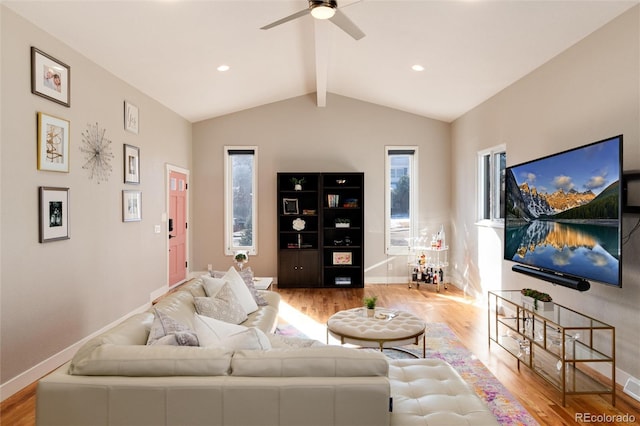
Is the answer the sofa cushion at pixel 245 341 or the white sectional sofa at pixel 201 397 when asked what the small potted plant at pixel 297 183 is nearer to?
the sofa cushion at pixel 245 341

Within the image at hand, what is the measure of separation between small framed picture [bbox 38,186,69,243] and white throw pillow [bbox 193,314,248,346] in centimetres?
202

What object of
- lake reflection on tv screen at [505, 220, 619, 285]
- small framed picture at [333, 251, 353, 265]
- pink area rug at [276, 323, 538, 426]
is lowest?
pink area rug at [276, 323, 538, 426]

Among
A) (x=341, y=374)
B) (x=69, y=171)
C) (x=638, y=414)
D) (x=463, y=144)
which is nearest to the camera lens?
(x=341, y=374)

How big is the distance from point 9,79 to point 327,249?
4.87 metres

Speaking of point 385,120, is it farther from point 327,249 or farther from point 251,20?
point 251,20

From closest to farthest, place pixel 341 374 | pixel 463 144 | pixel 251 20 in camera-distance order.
Result: pixel 341 374
pixel 251 20
pixel 463 144

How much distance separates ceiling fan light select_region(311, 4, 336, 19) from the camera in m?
2.83

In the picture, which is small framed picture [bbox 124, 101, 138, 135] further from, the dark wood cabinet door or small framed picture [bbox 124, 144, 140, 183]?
the dark wood cabinet door

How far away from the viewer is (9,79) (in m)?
2.90

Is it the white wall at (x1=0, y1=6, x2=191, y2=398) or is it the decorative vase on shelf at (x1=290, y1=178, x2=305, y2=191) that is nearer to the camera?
the white wall at (x1=0, y1=6, x2=191, y2=398)

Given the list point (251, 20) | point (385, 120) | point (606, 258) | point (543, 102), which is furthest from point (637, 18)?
point (385, 120)

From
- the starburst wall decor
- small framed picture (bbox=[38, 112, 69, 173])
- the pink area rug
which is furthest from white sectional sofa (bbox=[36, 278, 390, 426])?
the starburst wall decor

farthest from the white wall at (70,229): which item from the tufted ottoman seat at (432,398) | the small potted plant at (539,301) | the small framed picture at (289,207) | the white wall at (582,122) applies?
the white wall at (582,122)

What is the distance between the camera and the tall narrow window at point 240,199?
277 inches
